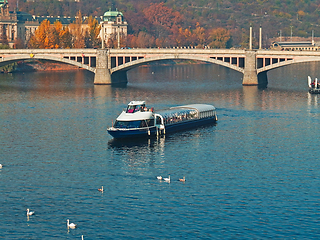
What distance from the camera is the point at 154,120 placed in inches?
3474

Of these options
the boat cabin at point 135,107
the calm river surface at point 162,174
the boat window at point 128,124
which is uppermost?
the boat cabin at point 135,107

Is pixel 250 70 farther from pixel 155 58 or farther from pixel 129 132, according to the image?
pixel 129 132

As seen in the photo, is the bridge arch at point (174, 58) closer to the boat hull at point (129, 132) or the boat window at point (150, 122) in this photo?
the boat window at point (150, 122)

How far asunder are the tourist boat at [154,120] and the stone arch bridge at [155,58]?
52.5 metres

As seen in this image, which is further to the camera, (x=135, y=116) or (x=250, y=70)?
(x=250, y=70)

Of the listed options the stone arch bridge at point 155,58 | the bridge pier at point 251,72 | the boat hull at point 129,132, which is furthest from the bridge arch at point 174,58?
the boat hull at point 129,132

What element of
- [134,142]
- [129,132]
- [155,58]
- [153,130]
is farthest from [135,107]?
[155,58]

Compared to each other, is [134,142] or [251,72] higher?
[251,72]

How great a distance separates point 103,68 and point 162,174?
103322 mm

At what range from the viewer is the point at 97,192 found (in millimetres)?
60219

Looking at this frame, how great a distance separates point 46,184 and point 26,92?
87.6 m

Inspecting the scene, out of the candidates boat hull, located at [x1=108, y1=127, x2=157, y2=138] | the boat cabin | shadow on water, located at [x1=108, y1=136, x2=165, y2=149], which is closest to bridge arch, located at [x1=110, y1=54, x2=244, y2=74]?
the boat cabin

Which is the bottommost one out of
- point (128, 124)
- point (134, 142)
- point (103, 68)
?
point (134, 142)

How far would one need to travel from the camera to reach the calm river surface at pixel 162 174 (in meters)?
52.0
